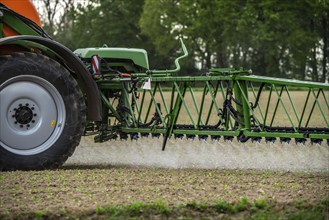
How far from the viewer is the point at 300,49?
47031mm

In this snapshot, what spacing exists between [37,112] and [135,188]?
2021 millimetres

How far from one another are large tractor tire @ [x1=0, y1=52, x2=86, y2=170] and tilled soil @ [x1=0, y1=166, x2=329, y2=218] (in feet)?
1.11

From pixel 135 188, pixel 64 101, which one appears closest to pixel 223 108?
pixel 64 101

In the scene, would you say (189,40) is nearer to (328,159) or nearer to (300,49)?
(300,49)

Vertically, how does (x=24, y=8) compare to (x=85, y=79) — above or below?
above

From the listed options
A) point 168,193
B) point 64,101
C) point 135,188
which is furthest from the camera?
point 64,101

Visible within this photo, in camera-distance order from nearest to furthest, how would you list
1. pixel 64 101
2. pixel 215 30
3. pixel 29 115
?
1. pixel 29 115
2. pixel 64 101
3. pixel 215 30

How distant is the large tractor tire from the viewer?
23.6ft

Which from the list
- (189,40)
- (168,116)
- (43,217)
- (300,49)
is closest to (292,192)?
(43,217)

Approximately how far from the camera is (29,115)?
7.29 metres

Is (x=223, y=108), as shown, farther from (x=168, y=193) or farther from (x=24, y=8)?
(x=24, y=8)

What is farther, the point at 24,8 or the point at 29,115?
the point at 24,8

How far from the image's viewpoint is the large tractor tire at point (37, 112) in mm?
7199

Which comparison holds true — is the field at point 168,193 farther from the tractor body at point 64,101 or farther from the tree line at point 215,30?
the tree line at point 215,30
